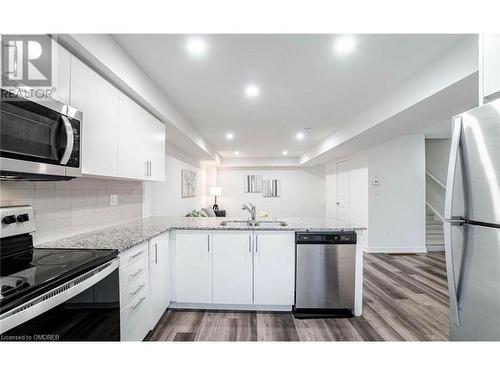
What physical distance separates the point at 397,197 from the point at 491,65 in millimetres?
4270

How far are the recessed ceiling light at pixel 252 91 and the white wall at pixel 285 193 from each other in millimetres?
5486

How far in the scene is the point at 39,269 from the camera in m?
1.10

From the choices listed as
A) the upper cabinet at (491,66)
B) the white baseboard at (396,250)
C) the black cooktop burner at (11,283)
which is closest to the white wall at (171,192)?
the black cooktop burner at (11,283)

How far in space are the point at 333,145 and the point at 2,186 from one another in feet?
15.4

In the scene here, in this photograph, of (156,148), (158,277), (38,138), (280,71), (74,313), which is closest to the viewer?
(74,313)

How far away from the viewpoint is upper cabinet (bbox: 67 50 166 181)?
1498 millimetres

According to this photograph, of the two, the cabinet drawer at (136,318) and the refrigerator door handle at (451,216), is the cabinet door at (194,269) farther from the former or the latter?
the refrigerator door handle at (451,216)

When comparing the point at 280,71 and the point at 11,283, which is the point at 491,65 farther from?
the point at 11,283

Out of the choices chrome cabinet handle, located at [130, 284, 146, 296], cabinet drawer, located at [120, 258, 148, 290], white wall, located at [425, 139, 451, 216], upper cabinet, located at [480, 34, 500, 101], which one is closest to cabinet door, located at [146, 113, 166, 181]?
cabinet drawer, located at [120, 258, 148, 290]

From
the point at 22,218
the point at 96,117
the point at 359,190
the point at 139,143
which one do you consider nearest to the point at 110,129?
the point at 96,117

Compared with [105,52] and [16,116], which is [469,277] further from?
[105,52]

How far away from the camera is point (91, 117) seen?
1.57 m
